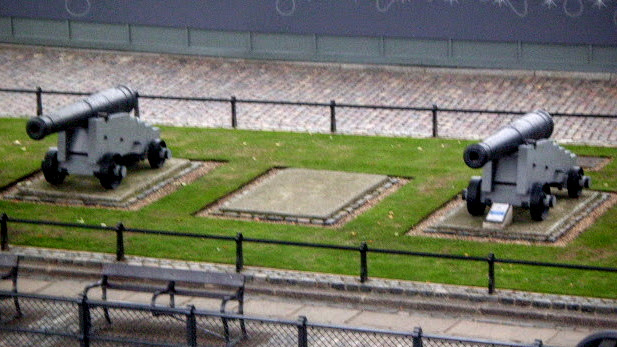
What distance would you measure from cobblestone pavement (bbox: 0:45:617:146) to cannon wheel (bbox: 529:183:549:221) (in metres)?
5.63

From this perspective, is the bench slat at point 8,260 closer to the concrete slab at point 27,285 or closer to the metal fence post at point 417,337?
the concrete slab at point 27,285

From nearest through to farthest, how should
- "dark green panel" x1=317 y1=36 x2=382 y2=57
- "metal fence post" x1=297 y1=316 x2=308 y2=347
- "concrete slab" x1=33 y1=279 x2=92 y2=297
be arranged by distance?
"metal fence post" x1=297 y1=316 x2=308 y2=347, "concrete slab" x1=33 y1=279 x2=92 y2=297, "dark green panel" x1=317 y1=36 x2=382 y2=57

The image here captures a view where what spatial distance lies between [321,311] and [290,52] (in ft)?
56.1

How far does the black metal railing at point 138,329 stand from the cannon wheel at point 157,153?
6.71 metres

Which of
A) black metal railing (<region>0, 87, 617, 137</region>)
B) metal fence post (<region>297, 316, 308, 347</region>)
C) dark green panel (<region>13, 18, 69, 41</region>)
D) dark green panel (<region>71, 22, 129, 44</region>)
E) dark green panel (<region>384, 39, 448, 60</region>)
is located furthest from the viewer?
dark green panel (<region>13, 18, 69, 41</region>)

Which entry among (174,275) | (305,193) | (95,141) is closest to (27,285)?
(174,275)

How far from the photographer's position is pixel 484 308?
66.4 ft

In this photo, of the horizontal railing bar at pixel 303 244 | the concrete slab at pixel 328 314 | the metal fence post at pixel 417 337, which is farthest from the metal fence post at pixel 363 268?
the metal fence post at pixel 417 337

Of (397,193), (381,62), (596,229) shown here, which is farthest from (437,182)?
(381,62)

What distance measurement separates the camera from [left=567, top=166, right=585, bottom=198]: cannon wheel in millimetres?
24781

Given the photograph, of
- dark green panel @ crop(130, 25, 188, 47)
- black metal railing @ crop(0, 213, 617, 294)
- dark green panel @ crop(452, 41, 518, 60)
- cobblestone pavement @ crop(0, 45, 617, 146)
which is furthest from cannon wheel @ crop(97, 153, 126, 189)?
dark green panel @ crop(452, 41, 518, 60)

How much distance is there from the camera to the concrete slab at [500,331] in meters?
19.4

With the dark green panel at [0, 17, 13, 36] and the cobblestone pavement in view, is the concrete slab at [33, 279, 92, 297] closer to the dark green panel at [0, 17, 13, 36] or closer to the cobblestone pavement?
the cobblestone pavement

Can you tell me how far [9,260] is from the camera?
2022cm
